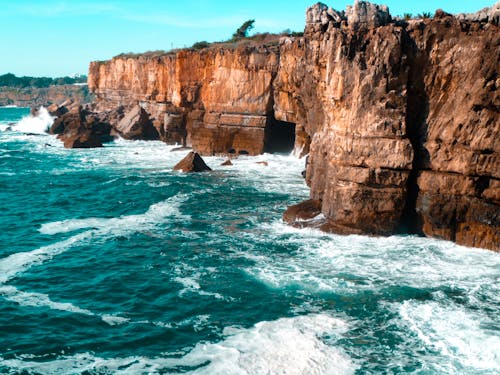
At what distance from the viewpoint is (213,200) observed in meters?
31.7

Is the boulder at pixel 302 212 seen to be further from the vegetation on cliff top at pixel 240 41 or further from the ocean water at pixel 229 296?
the vegetation on cliff top at pixel 240 41

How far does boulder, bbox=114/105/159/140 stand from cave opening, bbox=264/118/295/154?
22.9 m

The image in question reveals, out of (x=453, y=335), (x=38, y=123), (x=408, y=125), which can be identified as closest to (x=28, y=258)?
(x=453, y=335)

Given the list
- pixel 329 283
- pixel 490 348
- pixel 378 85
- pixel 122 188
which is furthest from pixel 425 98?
pixel 122 188

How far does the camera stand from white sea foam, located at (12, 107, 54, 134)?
86.8 m

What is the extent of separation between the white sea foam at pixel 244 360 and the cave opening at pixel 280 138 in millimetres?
35086

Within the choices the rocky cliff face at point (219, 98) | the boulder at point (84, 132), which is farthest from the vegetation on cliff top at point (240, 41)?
the boulder at point (84, 132)

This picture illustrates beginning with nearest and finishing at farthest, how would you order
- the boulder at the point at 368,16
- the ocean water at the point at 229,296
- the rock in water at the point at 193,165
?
the ocean water at the point at 229,296
the boulder at the point at 368,16
the rock in water at the point at 193,165

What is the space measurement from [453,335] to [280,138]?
37380 mm

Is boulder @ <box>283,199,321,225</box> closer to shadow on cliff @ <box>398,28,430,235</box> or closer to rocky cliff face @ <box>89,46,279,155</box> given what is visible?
shadow on cliff @ <box>398,28,430,235</box>

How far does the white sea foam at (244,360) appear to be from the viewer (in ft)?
42.4

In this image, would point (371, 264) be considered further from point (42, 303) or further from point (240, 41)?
point (240, 41)

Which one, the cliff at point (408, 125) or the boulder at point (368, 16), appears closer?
the cliff at point (408, 125)

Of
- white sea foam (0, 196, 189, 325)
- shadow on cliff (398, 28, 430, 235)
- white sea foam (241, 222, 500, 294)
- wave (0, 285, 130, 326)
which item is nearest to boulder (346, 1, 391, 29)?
shadow on cliff (398, 28, 430, 235)
